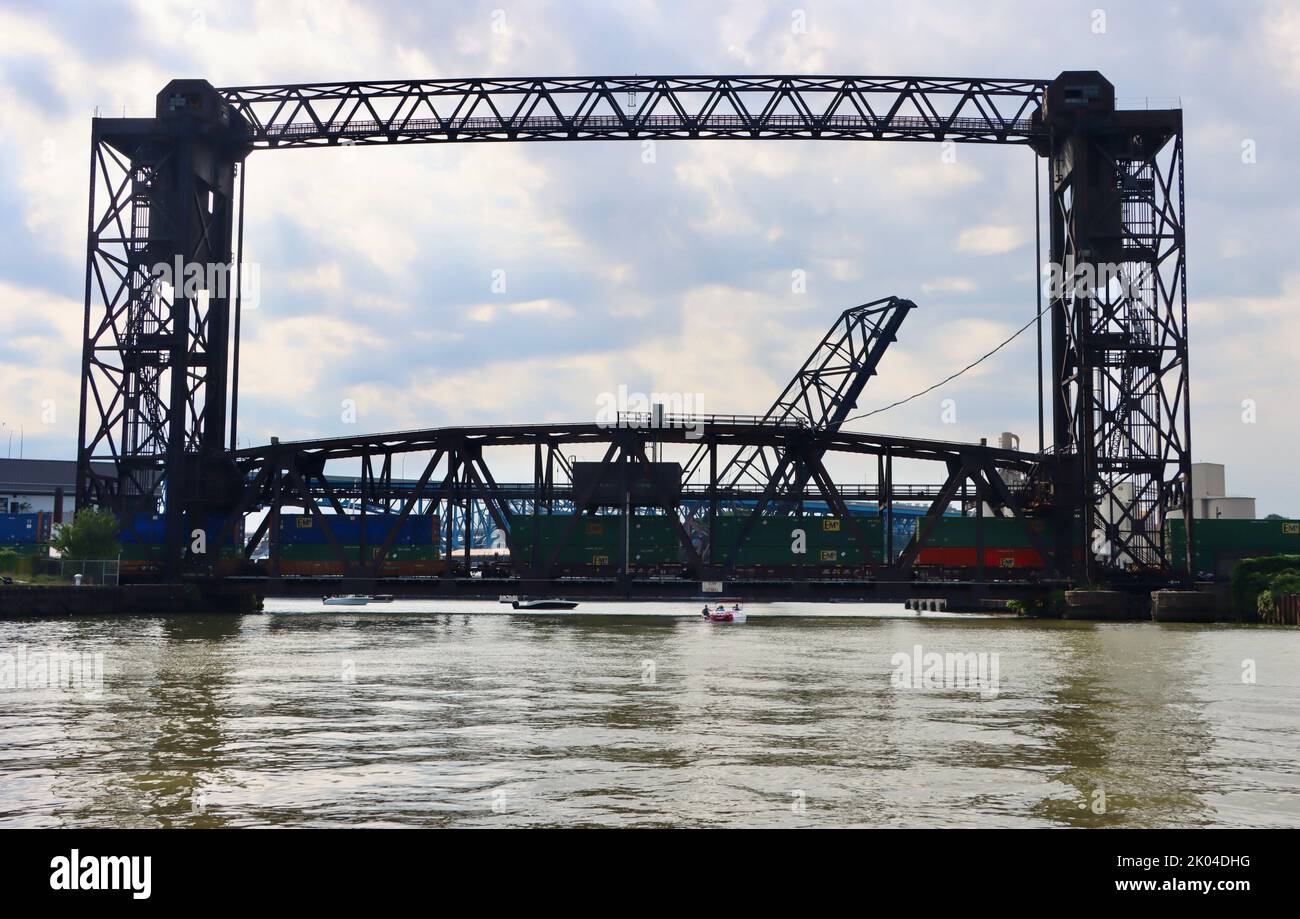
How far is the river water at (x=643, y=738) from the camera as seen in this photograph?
53.3 feet

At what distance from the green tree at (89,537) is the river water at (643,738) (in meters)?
28.8

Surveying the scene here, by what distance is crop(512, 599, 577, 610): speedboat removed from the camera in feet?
345

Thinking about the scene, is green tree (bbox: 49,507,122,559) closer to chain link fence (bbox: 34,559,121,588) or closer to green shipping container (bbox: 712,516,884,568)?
chain link fence (bbox: 34,559,121,588)

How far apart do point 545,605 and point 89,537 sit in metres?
42.1

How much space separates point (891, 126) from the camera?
247 ft

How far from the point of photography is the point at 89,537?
2911 inches

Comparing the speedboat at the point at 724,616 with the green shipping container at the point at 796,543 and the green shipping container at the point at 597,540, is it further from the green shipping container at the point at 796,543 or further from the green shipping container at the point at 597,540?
the green shipping container at the point at 597,540

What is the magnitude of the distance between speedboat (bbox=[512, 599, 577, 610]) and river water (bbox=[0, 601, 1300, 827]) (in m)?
58.0

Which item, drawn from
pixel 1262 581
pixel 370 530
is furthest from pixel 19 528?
pixel 1262 581

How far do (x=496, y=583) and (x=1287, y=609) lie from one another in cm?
4648

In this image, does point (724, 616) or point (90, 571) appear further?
point (724, 616)

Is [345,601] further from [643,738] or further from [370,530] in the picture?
[643,738]
